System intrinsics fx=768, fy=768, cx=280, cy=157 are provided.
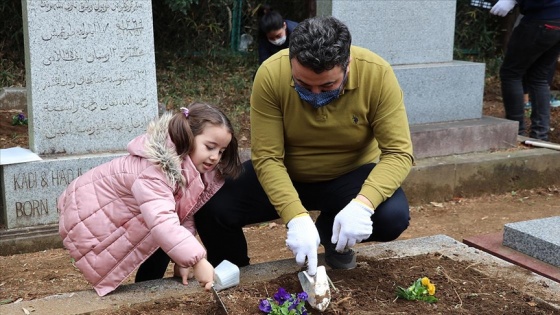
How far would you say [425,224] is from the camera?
4703 mm

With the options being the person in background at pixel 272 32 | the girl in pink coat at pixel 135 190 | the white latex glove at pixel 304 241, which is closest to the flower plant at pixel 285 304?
the white latex glove at pixel 304 241

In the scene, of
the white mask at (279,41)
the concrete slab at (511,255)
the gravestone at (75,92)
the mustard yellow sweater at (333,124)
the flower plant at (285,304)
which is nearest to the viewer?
the flower plant at (285,304)

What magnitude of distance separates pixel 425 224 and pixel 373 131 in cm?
194

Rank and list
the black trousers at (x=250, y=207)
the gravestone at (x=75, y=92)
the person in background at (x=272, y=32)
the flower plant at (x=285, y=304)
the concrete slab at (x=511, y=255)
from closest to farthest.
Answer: the flower plant at (x=285, y=304), the black trousers at (x=250, y=207), the concrete slab at (x=511, y=255), the gravestone at (x=75, y=92), the person in background at (x=272, y=32)

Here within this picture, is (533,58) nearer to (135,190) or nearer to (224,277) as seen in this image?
(224,277)

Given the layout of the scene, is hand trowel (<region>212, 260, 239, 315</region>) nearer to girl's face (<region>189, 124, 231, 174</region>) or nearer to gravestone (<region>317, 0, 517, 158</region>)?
girl's face (<region>189, 124, 231, 174</region>)

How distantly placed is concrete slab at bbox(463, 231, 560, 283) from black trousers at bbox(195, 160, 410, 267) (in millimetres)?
628

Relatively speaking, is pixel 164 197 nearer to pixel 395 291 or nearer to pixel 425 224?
pixel 395 291

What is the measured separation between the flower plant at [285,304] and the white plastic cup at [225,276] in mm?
191

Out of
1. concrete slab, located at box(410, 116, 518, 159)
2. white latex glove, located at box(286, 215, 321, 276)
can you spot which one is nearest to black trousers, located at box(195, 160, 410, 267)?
white latex glove, located at box(286, 215, 321, 276)

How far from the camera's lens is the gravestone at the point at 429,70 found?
5.40m

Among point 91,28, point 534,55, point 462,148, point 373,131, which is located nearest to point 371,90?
point 373,131

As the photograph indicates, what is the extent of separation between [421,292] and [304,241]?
47 cm

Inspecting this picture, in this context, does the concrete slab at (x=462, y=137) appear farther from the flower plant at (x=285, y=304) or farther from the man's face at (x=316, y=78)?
the flower plant at (x=285, y=304)
